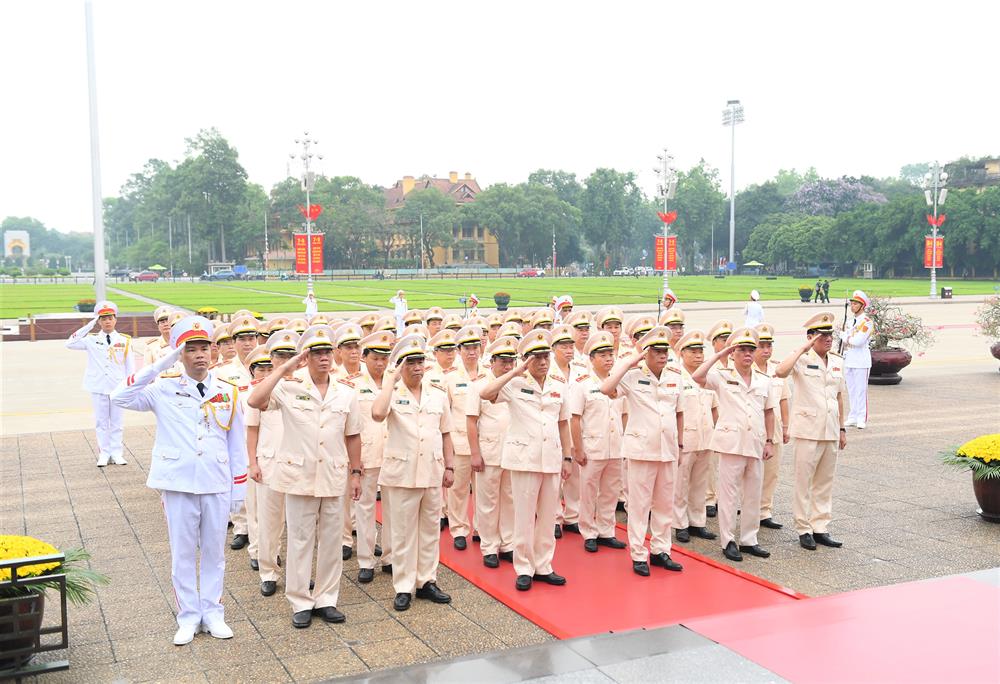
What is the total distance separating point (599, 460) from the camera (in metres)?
7.79

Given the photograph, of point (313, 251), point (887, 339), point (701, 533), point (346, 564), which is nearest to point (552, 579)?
point (346, 564)

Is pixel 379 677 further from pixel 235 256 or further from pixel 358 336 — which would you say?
pixel 235 256

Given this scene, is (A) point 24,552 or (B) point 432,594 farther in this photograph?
(B) point 432,594

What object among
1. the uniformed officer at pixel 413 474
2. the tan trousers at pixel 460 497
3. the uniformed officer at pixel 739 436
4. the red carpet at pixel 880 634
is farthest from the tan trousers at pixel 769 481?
the uniformed officer at pixel 413 474

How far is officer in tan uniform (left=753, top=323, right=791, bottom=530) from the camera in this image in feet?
25.7

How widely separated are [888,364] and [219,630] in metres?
15.3

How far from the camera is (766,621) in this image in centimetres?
562

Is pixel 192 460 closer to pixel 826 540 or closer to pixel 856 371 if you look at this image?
pixel 826 540

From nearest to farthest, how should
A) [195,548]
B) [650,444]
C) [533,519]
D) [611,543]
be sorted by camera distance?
[195,548] → [533,519] → [650,444] → [611,543]

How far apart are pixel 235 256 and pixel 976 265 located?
267ft

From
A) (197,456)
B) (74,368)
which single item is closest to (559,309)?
(197,456)

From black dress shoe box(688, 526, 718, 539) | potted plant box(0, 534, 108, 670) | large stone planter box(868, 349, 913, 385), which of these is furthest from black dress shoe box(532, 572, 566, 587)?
large stone planter box(868, 349, 913, 385)

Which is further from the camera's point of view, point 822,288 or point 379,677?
point 822,288

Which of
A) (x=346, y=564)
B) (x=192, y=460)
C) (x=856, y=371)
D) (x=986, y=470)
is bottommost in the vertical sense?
(x=346, y=564)
